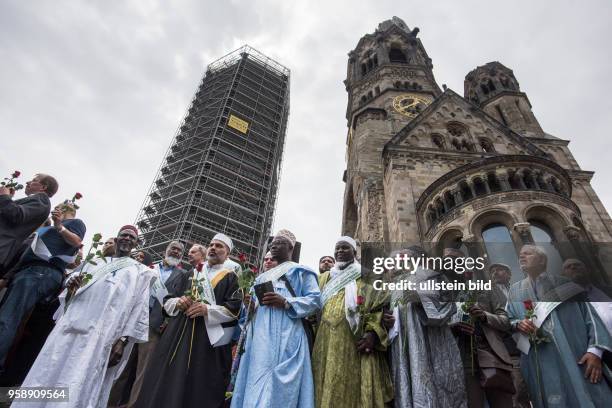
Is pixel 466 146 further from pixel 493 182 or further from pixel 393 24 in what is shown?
pixel 393 24

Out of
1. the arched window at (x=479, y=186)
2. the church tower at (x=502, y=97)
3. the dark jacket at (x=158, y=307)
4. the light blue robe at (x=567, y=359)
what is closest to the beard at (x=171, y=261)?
the dark jacket at (x=158, y=307)

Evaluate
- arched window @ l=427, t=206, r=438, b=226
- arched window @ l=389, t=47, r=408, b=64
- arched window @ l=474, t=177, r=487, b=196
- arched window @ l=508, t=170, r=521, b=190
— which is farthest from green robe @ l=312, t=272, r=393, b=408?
arched window @ l=389, t=47, r=408, b=64

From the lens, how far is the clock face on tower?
894 inches

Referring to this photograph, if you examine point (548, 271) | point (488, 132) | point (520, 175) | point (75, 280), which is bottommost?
point (75, 280)

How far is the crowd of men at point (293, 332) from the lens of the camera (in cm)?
331

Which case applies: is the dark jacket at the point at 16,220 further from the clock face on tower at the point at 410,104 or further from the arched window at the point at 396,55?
the arched window at the point at 396,55

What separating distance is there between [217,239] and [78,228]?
1634 millimetres

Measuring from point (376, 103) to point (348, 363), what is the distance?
911 inches

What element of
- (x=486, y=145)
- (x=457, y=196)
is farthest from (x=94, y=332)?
(x=486, y=145)

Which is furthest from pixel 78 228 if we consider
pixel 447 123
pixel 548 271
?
pixel 447 123

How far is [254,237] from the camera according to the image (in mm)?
27781

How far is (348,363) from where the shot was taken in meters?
3.53

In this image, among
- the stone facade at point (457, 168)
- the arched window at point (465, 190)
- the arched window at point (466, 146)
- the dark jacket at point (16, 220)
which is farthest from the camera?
the arched window at point (466, 146)

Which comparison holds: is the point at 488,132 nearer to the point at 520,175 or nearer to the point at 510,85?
the point at 520,175
